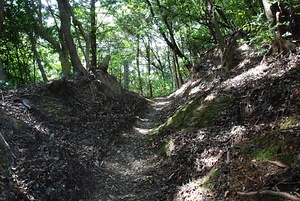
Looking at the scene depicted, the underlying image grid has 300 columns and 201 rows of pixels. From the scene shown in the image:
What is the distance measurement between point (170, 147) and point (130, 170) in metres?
1.31

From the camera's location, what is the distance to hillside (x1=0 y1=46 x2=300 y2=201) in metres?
3.93

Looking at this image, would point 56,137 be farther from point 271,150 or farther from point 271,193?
point 271,193

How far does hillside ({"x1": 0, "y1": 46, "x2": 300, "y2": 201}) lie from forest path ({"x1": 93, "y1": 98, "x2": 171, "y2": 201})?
28mm

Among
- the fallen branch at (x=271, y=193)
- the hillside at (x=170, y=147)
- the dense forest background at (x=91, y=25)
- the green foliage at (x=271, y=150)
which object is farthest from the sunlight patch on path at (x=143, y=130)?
the fallen branch at (x=271, y=193)

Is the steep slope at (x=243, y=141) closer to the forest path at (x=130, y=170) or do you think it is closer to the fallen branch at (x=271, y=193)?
the fallen branch at (x=271, y=193)

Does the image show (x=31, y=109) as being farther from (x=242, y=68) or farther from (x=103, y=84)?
(x=242, y=68)

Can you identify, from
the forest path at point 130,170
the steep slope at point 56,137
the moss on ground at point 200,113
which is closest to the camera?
the steep slope at point 56,137

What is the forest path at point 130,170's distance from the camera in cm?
547

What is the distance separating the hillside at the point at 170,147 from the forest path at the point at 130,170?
0.03m

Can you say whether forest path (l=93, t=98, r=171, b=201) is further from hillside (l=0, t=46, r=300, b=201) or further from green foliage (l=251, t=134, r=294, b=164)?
green foliage (l=251, t=134, r=294, b=164)

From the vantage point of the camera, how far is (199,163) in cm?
512

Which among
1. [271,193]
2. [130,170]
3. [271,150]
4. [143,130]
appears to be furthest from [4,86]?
[271,193]

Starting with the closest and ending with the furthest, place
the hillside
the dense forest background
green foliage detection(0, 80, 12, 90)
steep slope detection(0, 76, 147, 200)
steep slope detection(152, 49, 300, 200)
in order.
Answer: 1. steep slope detection(152, 49, 300, 200)
2. the hillside
3. steep slope detection(0, 76, 147, 200)
4. green foliage detection(0, 80, 12, 90)
5. the dense forest background

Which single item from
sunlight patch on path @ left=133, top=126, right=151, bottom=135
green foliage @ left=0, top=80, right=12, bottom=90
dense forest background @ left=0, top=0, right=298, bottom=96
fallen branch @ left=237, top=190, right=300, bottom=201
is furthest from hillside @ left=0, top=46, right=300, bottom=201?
dense forest background @ left=0, top=0, right=298, bottom=96
